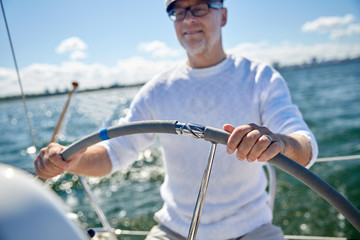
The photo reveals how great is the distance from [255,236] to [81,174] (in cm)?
76

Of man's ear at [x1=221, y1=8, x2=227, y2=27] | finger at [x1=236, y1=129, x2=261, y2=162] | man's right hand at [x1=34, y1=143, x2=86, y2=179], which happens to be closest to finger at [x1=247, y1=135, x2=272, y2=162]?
finger at [x1=236, y1=129, x2=261, y2=162]

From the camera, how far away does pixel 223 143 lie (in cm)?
77

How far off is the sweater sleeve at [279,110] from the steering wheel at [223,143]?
0.41 meters

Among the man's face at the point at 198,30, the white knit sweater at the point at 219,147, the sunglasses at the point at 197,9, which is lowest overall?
the white knit sweater at the point at 219,147

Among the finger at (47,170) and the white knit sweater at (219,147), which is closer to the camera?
the finger at (47,170)

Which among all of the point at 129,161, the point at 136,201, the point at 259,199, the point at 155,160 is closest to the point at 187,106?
the point at 129,161

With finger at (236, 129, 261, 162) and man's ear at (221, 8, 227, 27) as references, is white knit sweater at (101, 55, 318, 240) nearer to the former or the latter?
man's ear at (221, 8, 227, 27)

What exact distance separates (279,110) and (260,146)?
53 centimetres

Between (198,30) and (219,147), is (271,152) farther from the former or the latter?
(198,30)

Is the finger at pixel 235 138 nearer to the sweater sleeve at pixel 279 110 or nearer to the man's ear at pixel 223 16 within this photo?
the sweater sleeve at pixel 279 110

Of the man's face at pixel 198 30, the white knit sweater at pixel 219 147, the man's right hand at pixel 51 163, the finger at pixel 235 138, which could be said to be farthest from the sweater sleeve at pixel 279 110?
the man's right hand at pixel 51 163

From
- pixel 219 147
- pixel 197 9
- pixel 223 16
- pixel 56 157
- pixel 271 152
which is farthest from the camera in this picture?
pixel 223 16

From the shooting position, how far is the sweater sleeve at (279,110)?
1.12m

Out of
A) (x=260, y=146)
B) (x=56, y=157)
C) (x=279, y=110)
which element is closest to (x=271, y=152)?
(x=260, y=146)
